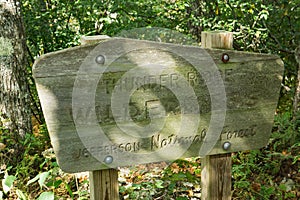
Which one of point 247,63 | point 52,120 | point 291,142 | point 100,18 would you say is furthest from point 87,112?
point 100,18

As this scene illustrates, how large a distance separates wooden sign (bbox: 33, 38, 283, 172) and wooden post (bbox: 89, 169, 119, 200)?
0.10 m

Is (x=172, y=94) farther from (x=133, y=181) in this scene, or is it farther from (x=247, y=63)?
(x=133, y=181)

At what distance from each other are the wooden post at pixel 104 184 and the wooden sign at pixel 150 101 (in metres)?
0.10

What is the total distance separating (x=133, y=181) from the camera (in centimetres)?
371

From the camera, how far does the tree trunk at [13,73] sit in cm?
385

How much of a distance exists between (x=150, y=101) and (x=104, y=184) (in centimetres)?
59

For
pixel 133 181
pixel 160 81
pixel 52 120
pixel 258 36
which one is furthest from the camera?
pixel 258 36

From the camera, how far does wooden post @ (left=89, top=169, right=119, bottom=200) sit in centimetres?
236

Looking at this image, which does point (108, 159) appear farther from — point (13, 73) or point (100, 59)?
point (13, 73)

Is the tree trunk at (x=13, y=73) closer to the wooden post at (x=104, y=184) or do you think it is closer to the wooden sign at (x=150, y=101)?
the wooden post at (x=104, y=184)

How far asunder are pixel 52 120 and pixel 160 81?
63cm

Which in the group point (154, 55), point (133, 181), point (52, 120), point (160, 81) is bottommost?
point (133, 181)

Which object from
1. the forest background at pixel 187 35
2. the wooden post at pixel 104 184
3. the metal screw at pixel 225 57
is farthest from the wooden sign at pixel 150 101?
the forest background at pixel 187 35

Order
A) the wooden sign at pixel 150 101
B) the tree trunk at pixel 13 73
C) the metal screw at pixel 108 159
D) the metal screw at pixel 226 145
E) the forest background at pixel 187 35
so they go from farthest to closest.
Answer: the tree trunk at pixel 13 73 < the forest background at pixel 187 35 < the metal screw at pixel 226 145 < the metal screw at pixel 108 159 < the wooden sign at pixel 150 101
